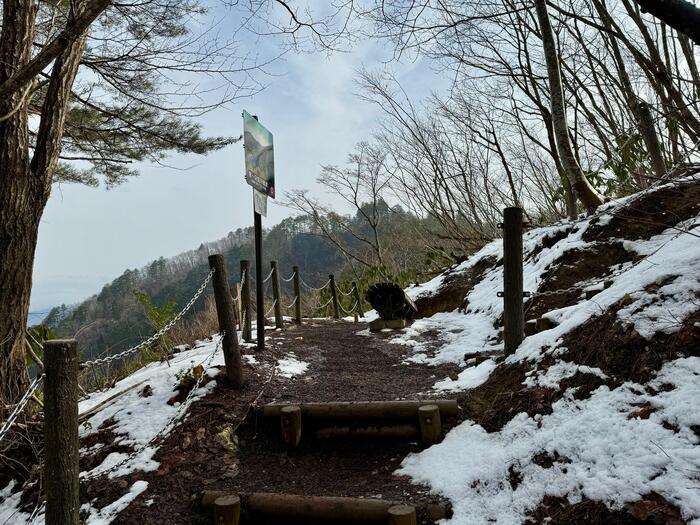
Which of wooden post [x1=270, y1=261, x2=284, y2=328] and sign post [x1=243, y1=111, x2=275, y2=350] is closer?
sign post [x1=243, y1=111, x2=275, y2=350]

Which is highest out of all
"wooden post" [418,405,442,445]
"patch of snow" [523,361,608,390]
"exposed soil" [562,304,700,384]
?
"exposed soil" [562,304,700,384]

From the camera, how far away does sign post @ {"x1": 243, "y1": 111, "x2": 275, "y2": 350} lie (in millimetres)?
5152

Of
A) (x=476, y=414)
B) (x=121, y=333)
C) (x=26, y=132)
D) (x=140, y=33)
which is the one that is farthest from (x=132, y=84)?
(x=121, y=333)

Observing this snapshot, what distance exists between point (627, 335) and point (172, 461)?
311cm

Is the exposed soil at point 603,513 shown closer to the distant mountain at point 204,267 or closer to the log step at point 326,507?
the log step at point 326,507

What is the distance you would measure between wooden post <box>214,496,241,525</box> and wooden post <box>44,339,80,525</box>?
2.41 ft

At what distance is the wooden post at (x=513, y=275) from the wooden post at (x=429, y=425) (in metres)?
1.14

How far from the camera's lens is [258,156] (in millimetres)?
5426

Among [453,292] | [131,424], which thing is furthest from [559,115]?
[131,424]

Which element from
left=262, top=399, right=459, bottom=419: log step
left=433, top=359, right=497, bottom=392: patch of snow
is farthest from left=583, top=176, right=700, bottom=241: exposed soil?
left=262, top=399, right=459, bottom=419: log step

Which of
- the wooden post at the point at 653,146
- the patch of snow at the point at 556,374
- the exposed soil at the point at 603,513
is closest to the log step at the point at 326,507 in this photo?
the exposed soil at the point at 603,513

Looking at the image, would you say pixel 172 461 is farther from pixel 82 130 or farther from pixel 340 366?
pixel 82 130

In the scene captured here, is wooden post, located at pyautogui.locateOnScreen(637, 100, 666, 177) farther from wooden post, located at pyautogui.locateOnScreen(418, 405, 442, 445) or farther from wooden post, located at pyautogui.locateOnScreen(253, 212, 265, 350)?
wooden post, located at pyautogui.locateOnScreen(253, 212, 265, 350)

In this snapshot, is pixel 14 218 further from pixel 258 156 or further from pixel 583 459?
pixel 583 459
